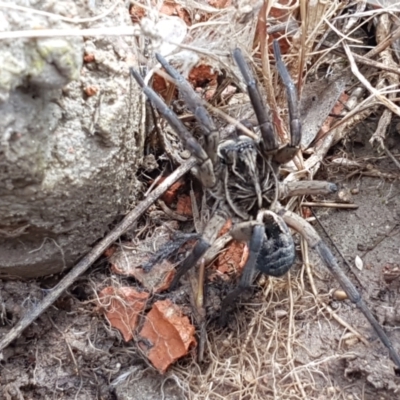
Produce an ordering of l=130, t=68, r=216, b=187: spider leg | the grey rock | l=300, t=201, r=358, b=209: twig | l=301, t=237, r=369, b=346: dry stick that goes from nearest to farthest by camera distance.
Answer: the grey rock < l=130, t=68, r=216, b=187: spider leg < l=301, t=237, r=369, b=346: dry stick < l=300, t=201, r=358, b=209: twig

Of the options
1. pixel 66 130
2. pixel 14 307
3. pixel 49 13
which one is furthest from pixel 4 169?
pixel 14 307

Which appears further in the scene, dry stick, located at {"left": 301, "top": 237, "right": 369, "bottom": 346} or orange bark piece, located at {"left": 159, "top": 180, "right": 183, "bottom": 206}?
orange bark piece, located at {"left": 159, "top": 180, "right": 183, "bottom": 206}

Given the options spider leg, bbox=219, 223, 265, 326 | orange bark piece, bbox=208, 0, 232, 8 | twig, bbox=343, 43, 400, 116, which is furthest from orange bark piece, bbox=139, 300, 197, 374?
orange bark piece, bbox=208, 0, 232, 8

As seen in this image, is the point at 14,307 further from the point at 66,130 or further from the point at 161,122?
the point at 161,122

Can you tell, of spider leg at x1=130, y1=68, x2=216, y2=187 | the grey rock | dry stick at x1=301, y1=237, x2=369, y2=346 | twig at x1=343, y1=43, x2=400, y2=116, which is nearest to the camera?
the grey rock

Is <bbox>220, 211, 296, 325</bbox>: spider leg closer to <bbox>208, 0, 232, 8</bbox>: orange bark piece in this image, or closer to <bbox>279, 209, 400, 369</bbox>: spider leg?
<bbox>279, 209, 400, 369</bbox>: spider leg

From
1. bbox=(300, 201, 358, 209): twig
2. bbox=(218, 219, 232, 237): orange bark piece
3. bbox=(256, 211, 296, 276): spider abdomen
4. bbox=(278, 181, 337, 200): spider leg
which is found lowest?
bbox=(218, 219, 232, 237): orange bark piece
